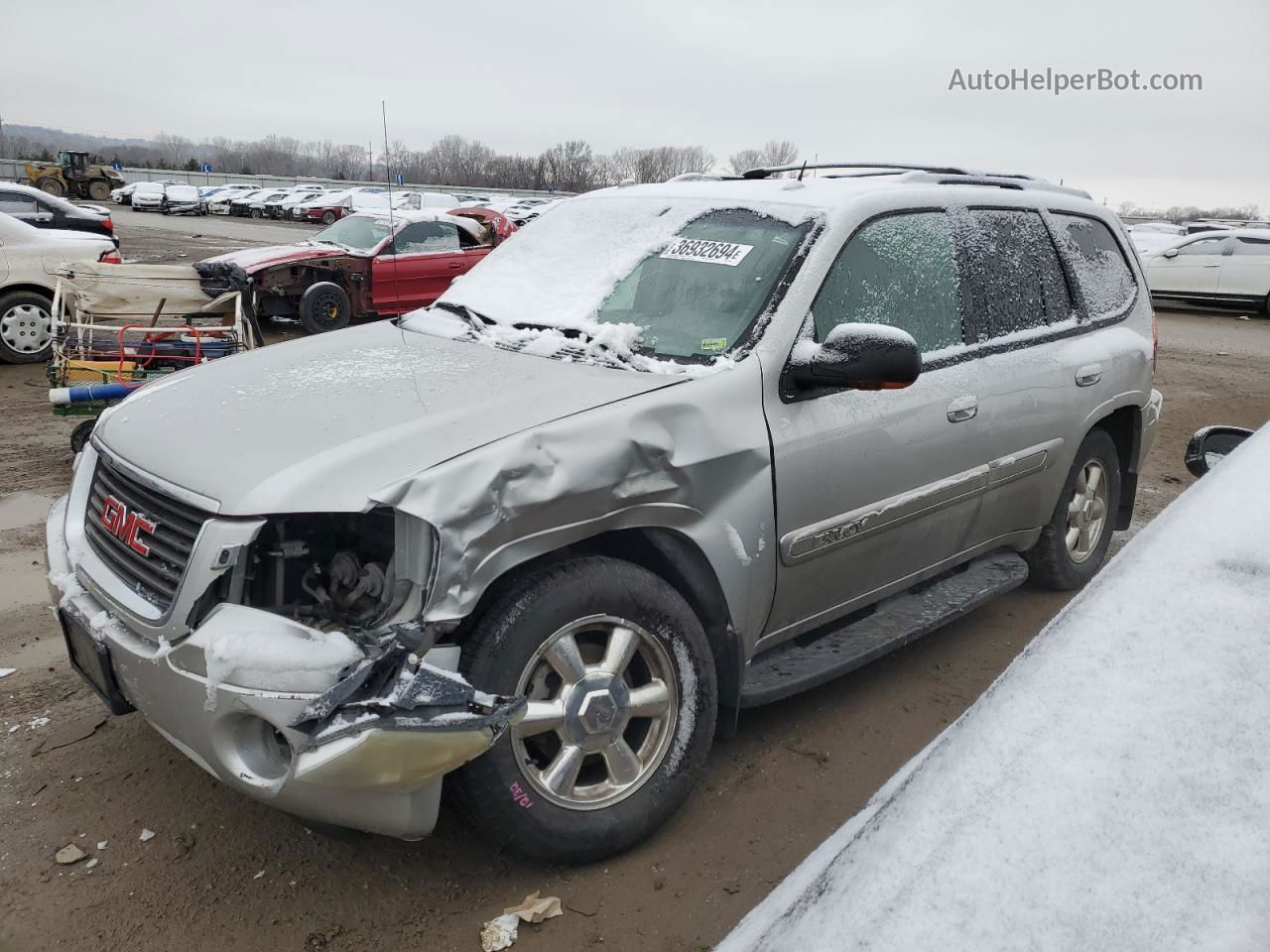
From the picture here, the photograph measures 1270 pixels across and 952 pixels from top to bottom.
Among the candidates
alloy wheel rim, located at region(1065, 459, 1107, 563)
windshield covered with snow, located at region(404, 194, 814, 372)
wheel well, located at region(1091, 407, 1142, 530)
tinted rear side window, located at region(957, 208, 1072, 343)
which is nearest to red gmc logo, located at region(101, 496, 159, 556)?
windshield covered with snow, located at region(404, 194, 814, 372)

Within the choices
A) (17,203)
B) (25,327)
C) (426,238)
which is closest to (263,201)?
(17,203)

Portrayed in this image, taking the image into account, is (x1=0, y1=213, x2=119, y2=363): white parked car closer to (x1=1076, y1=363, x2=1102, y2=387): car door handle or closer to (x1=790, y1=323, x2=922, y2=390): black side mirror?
(x1=790, y1=323, x2=922, y2=390): black side mirror

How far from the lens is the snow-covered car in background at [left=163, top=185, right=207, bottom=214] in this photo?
40.6 metres

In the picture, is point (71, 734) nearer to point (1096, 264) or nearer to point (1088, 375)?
point (1088, 375)

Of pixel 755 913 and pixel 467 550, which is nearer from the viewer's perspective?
pixel 755 913

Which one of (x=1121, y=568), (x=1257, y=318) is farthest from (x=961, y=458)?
(x=1257, y=318)

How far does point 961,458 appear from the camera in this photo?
3.54 m

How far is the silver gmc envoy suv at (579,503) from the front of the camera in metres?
2.25

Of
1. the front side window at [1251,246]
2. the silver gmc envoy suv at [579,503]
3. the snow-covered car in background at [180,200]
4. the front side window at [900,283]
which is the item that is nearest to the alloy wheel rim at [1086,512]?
the silver gmc envoy suv at [579,503]

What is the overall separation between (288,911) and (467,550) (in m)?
1.08

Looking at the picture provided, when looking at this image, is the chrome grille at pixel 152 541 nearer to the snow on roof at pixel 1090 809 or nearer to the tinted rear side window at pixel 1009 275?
the snow on roof at pixel 1090 809

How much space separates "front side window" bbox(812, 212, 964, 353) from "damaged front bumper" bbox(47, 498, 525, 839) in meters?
1.65

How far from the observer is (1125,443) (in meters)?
4.83

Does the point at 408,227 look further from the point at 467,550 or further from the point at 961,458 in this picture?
the point at 467,550
